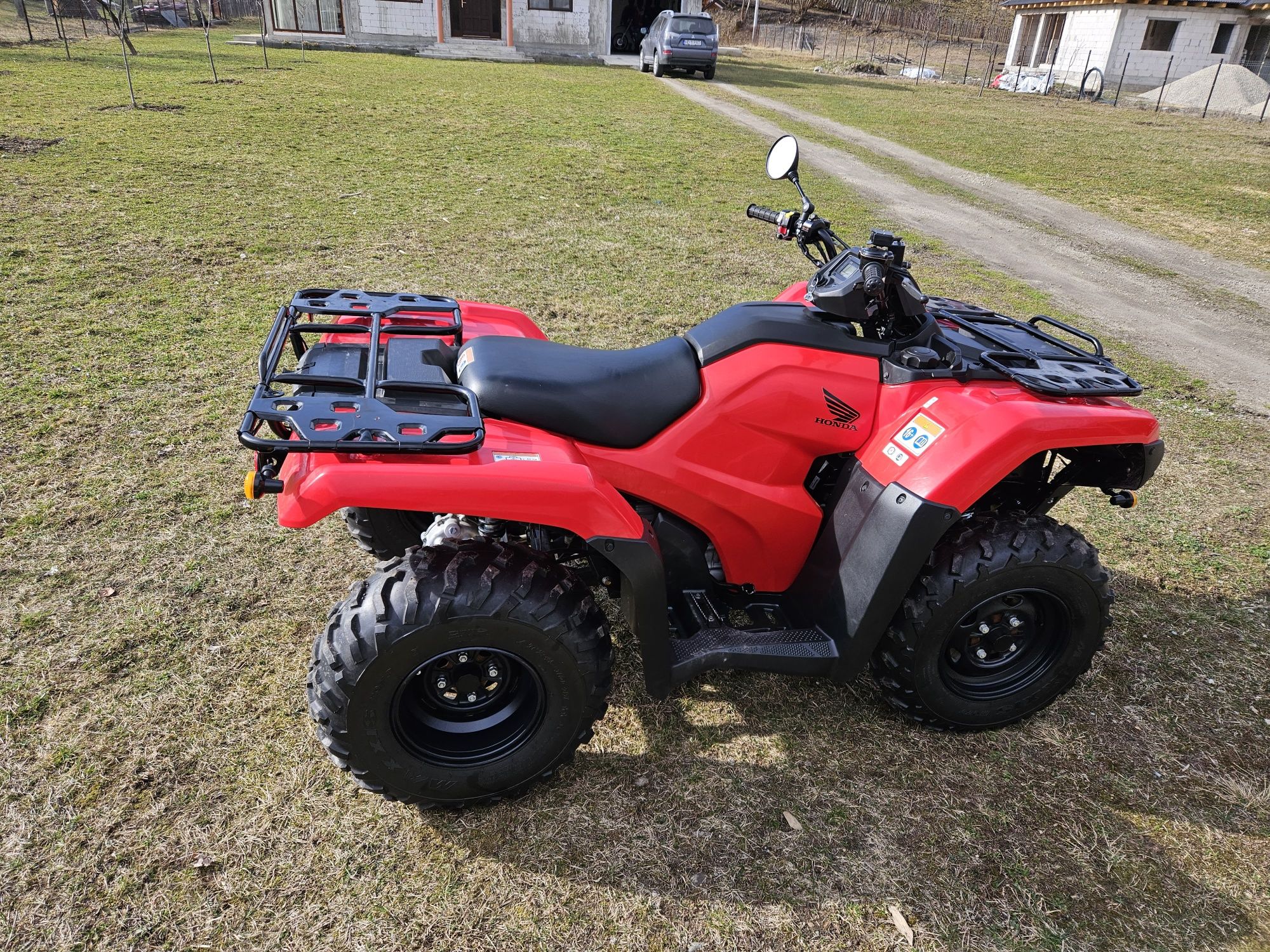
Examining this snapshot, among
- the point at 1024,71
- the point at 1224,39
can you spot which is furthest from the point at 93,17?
the point at 1224,39

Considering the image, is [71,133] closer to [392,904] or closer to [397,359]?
[397,359]

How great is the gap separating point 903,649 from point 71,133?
1360cm

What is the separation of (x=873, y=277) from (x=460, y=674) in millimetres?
1814

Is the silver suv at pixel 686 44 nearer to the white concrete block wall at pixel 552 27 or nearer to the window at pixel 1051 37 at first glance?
the white concrete block wall at pixel 552 27

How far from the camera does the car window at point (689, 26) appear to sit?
23531 millimetres

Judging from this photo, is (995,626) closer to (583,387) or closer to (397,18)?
(583,387)

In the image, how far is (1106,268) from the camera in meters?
9.41

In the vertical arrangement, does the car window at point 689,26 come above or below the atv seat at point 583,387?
above

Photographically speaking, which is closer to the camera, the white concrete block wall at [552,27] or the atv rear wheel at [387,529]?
the atv rear wheel at [387,529]

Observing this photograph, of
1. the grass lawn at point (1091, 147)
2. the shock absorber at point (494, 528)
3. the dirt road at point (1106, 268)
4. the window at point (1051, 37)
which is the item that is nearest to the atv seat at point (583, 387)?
the shock absorber at point (494, 528)

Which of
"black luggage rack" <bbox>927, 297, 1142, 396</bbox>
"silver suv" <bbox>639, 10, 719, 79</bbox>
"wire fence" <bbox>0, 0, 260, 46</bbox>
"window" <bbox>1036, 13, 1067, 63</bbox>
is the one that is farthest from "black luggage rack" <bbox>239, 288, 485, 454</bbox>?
"window" <bbox>1036, 13, 1067, 63</bbox>

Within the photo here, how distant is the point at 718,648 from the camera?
2.82 metres

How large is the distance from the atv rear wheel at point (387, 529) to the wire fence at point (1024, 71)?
91.2 ft

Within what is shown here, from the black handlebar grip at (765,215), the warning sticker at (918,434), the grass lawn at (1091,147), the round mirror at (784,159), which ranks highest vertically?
the round mirror at (784,159)
